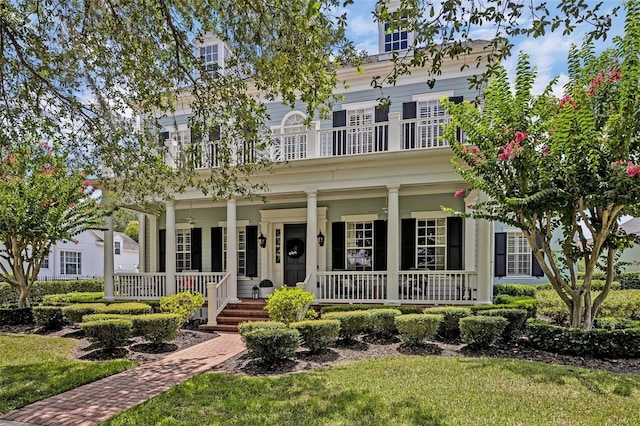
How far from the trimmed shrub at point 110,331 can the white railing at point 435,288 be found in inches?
257

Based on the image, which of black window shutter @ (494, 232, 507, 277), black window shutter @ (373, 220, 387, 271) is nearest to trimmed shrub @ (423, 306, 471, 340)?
black window shutter @ (373, 220, 387, 271)

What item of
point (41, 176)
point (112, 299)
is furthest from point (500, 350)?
point (41, 176)

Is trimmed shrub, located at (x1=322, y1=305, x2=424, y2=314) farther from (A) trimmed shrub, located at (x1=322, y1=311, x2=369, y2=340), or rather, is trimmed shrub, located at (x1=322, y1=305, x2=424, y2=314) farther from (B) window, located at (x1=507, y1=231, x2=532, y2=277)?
(B) window, located at (x1=507, y1=231, x2=532, y2=277)

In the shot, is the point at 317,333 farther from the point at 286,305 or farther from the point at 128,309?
the point at 128,309

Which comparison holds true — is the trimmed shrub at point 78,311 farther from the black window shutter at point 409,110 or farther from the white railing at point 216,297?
the black window shutter at point 409,110

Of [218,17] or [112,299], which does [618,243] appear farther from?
[112,299]

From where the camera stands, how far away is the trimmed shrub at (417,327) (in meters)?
7.70

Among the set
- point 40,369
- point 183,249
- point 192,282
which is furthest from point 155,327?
point 183,249

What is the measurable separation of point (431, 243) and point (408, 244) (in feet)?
2.26

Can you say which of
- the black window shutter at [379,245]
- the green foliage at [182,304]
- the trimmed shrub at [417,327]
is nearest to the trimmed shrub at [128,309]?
the green foliage at [182,304]

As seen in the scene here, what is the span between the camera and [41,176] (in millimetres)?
11359

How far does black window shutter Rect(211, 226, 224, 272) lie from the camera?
1412 cm

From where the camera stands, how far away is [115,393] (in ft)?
18.6

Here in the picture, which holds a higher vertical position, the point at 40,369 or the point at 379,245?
the point at 379,245
